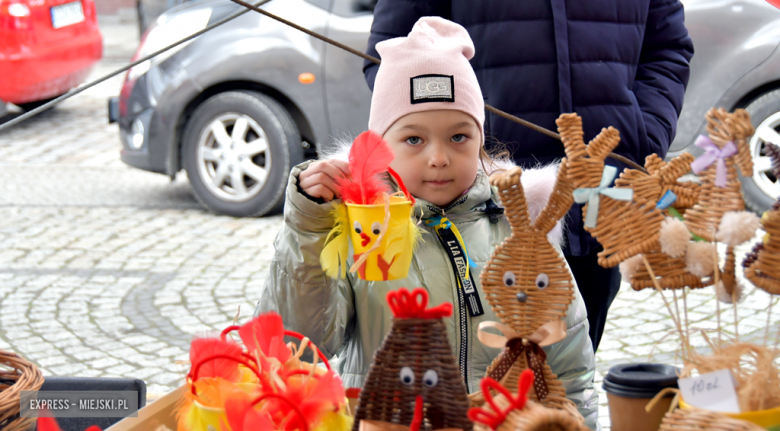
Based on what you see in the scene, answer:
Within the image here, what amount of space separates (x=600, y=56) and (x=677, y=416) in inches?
48.8

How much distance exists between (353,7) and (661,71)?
3141 millimetres

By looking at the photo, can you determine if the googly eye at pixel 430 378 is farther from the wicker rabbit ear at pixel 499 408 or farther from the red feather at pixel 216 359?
the red feather at pixel 216 359

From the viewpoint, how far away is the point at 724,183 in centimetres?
86

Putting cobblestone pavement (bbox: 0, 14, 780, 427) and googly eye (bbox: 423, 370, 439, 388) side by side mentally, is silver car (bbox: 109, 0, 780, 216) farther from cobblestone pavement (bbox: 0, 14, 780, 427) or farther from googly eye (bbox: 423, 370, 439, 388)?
googly eye (bbox: 423, 370, 439, 388)

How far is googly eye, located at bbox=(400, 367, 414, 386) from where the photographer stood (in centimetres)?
85

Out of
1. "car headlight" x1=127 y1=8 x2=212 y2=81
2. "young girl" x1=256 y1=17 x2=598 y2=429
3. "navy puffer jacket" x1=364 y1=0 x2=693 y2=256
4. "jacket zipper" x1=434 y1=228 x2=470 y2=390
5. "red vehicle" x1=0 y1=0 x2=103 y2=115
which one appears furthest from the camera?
"car headlight" x1=127 y1=8 x2=212 y2=81

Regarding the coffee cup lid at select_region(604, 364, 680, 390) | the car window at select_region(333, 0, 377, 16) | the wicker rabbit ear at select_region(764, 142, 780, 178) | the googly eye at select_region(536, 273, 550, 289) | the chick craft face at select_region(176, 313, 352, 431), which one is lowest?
the coffee cup lid at select_region(604, 364, 680, 390)

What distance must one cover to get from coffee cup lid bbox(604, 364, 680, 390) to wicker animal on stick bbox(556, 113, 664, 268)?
196 mm

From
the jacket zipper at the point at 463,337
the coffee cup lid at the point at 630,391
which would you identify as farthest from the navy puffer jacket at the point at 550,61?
the coffee cup lid at the point at 630,391

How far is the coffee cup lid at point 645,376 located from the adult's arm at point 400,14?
1.10 m

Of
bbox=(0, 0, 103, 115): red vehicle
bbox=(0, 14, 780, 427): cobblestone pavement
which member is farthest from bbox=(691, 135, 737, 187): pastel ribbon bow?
bbox=(0, 0, 103, 115): red vehicle

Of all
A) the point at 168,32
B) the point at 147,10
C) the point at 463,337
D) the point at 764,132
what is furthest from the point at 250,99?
the point at 147,10

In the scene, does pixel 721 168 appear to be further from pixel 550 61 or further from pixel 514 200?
pixel 550 61

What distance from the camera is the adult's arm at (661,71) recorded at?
2.05 metres
